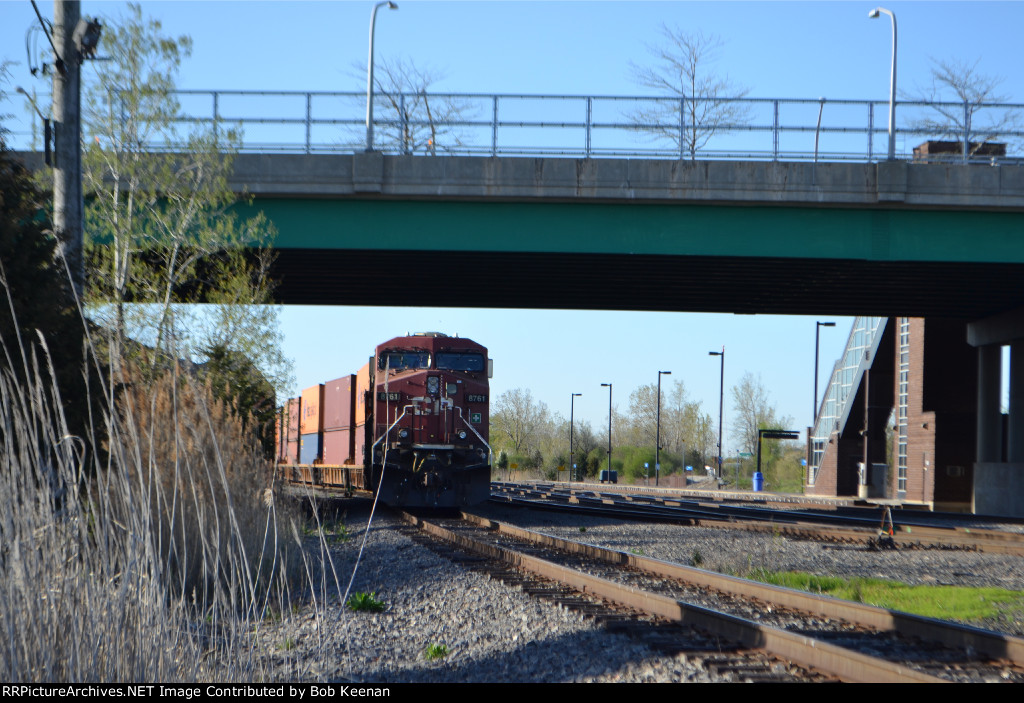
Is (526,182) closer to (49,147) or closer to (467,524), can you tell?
(467,524)

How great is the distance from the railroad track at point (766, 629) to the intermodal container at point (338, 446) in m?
13.1

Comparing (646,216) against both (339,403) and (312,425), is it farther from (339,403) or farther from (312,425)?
(312,425)

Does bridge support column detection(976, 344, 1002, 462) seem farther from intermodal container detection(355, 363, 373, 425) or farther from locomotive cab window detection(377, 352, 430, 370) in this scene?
intermodal container detection(355, 363, 373, 425)

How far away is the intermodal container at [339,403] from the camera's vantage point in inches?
941

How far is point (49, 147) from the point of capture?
10.3 meters

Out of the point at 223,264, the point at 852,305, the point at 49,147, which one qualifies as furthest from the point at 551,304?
the point at 49,147

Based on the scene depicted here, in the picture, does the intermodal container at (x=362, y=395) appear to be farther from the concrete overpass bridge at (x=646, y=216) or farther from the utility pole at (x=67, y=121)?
the utility pole at (x=67, y=121)

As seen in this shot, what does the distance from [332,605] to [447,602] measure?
1083 millimetres

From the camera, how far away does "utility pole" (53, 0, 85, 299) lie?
1012 centimetres

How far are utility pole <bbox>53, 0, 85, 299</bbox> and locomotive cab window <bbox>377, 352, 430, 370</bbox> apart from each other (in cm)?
1055

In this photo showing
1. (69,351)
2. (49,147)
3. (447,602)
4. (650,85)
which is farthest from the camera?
(650,85)

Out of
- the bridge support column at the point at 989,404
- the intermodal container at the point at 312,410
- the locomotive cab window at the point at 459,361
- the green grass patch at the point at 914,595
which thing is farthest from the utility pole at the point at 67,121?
the bridge support column at the point at 989,404

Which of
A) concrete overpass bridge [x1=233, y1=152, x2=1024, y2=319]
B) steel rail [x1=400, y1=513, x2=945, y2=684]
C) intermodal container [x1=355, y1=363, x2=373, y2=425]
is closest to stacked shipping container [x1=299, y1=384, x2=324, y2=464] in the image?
intermodal container [x1=355, y1=363, x2=373, y2=425]
